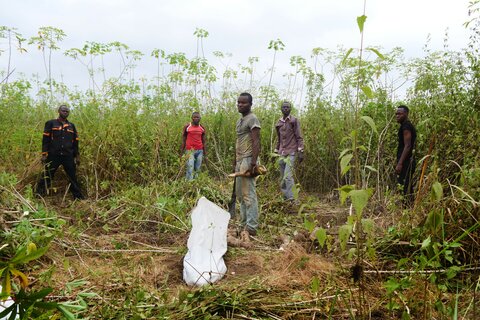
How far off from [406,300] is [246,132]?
112 inches

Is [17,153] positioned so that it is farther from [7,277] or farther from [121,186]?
[7,277]

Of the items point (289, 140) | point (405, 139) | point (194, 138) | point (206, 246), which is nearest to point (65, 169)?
point (194, 138)

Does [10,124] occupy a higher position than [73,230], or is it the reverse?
[10,124]

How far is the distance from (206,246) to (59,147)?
12.2ft

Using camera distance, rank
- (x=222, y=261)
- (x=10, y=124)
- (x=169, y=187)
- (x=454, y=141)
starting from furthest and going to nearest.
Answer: (x=10, y=124)
(x=169, y=187)
(x=454, y=141)
(x=222, y=261)

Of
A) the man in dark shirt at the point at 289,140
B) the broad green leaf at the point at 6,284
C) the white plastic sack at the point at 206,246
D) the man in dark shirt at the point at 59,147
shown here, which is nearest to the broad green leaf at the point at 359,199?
the broad green leaf at the point at 6,284

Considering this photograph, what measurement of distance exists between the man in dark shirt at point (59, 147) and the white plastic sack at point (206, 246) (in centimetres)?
342

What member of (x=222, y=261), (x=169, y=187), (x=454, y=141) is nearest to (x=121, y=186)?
(x=169, y=187)

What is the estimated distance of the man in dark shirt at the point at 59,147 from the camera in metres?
6.53

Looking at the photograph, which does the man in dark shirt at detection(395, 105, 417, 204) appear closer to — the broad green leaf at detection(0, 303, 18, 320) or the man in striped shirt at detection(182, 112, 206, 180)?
the man in striped shirt at detection(182, 112, 206, 180)

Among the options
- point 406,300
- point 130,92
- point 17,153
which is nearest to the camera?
point 406,300

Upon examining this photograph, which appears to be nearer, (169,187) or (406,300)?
(406,300)

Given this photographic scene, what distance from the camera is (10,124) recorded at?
7668mm

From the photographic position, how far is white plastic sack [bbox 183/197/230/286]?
3516mm
